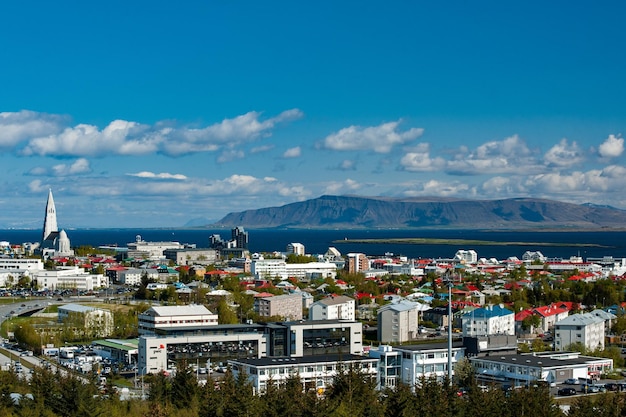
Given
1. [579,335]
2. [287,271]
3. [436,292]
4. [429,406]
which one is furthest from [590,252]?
[429,406]

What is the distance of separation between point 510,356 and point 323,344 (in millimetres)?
4533

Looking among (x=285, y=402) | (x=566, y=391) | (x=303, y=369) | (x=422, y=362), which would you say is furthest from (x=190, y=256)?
(x=285, y=402)

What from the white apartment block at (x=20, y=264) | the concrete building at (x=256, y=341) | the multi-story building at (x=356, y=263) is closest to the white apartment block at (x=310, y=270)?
the multi-story building at (x=356, y=263)

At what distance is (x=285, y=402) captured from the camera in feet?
45.1

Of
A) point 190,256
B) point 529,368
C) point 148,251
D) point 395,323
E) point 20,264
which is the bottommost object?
point 529,368

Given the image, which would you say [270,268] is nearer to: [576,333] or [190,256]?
[190,256]

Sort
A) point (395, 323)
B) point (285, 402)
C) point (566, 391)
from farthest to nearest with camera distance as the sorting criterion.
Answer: point (395, 323)
point (566, 391)
point (285, 402)

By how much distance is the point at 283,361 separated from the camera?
18.5m

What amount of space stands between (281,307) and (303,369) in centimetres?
1347

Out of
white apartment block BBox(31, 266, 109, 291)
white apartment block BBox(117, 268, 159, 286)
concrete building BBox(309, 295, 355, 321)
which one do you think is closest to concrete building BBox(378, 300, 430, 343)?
concrete building BBox(309, 295, 355, 321)

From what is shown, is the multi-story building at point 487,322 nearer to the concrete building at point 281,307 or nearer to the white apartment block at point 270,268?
the concrete building at point 281,307

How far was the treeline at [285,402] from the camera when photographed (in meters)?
13.7

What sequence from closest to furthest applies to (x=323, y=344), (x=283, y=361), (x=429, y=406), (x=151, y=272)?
1. (x=429, y=406)
2. (x=283, y=361)
3. (x=323, y=344)
4. (x=151, y=272)

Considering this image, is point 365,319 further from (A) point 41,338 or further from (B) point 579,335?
(A) point 41,338
